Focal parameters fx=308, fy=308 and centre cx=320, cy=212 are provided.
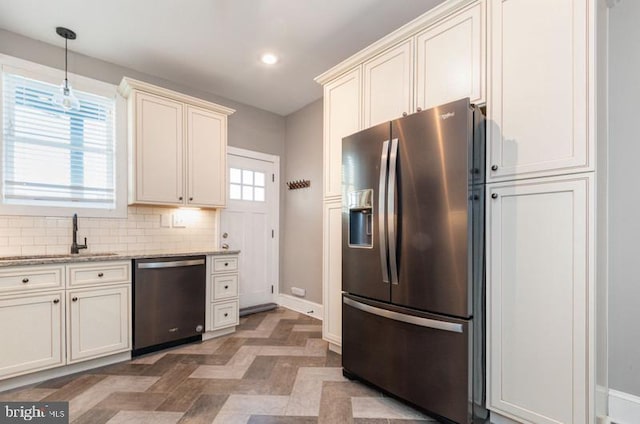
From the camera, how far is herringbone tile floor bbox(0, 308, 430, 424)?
1.88 m

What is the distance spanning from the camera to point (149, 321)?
8.97ft

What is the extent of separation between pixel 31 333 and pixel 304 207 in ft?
9.42

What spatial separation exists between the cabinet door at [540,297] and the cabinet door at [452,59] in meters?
0.68

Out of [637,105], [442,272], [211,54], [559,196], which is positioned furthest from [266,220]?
[637,105]

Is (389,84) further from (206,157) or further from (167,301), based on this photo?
(167,301)

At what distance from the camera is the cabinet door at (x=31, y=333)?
82.9 inches

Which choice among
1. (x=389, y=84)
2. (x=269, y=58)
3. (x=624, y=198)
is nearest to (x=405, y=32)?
(x=389, y=84)

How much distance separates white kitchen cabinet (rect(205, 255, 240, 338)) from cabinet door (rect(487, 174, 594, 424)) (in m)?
2.49

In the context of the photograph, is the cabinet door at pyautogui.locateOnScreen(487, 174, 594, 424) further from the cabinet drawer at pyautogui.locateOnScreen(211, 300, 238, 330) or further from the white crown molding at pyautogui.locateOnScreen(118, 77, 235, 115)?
the white crown molding at pyautogui.locateOnScreen(118, 77, 235, 115)

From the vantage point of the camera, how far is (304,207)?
4.19 meters

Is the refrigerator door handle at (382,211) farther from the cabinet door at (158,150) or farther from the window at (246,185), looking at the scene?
the window at (246,185)

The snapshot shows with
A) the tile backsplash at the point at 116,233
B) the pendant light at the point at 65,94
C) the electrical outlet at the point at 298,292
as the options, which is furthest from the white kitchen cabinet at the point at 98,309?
the electrical outlet at the point at 298,292

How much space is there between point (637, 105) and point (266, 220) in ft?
12.4

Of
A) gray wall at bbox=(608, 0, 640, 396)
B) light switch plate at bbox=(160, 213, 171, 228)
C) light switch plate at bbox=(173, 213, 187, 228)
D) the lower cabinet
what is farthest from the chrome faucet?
gray wall at bbox=(608, 0, 640, 396)
